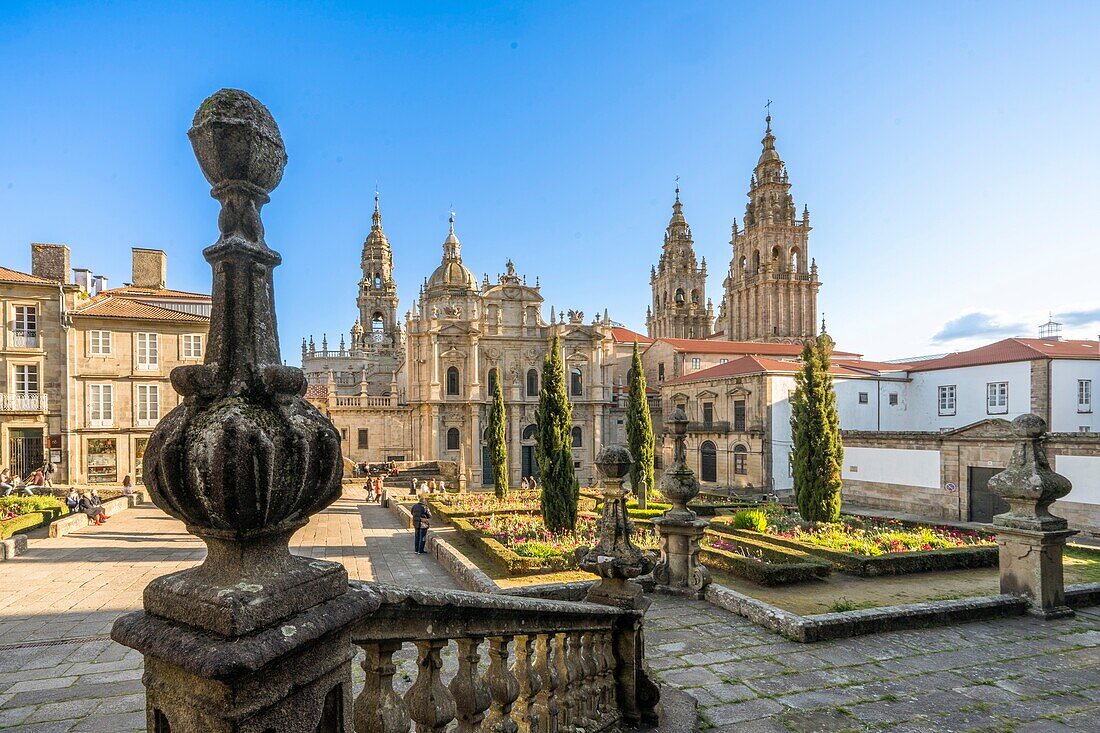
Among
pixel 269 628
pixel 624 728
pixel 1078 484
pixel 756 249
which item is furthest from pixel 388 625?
pixel 756 249

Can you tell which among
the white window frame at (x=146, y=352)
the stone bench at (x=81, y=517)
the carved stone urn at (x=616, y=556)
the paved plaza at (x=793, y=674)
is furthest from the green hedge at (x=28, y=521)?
the carved stone urn at (x=616, y=556)

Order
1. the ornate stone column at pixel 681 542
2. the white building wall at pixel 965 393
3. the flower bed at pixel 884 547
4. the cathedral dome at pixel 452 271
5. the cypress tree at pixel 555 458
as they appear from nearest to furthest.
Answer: the ornate stone column at pixel 681 542 < the flower bed at pixel 884 547 < the cypress tree at pixel 555 458 < the white building wall at pixel 965 393 < the cathedral dome at pixel 452 271

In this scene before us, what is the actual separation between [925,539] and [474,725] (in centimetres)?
1722

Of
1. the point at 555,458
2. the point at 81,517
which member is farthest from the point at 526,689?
the point at 81,517

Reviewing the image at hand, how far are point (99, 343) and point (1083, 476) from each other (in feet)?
139

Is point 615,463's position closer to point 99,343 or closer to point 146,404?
point 146,404

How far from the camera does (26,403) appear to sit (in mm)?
27812

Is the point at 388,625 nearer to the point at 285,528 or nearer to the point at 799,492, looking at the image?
the point at 285,528

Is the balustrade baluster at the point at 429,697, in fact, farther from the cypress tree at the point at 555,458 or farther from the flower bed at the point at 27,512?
the flower bed at the point at 27,512

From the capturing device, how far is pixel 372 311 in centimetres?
7000

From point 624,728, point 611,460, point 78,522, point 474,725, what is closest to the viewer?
point 474,725

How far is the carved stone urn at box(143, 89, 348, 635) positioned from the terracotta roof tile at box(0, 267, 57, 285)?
3455 centimetres

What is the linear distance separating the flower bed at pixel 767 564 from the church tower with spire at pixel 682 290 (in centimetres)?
5917

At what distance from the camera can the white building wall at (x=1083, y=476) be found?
21172 millimetres
